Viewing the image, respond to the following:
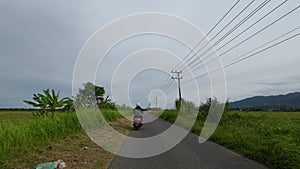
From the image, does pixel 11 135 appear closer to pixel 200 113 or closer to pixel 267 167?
pixel 267 167

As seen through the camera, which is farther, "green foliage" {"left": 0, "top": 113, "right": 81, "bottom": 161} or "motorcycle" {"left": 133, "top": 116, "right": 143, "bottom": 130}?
"motorcycle" {"left": 133, "top": 116, "right": 143, "bottom": 130}

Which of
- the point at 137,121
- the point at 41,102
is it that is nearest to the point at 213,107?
the point at 137,121

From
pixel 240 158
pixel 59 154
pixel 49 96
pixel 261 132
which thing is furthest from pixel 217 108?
pixel 59 154

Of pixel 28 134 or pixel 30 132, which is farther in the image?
pixel 30 132

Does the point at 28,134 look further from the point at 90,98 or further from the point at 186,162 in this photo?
the point at 90,98

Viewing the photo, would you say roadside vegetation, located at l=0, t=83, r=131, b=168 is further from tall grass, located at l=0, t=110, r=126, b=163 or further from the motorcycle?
the motorcycle

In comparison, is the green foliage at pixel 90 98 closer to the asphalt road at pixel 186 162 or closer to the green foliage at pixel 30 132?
the green foliage at pixel 30 132

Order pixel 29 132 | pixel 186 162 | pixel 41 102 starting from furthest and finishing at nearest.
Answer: pixel 41 102
pixel 29 132
pixel 186 162

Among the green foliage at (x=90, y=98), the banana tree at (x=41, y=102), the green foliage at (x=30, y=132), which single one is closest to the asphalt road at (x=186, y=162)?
the green foliage at (x=30, y=132)

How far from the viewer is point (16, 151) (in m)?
8.31

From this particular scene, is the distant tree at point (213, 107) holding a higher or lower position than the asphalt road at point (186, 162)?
higher

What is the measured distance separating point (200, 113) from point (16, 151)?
2055 centimetres

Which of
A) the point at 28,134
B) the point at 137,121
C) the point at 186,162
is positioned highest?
the point at 137,121

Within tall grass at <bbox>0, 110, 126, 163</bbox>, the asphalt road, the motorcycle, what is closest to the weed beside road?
Result: tall grass at <bbox>0, 110, 126, 163</bbox>
